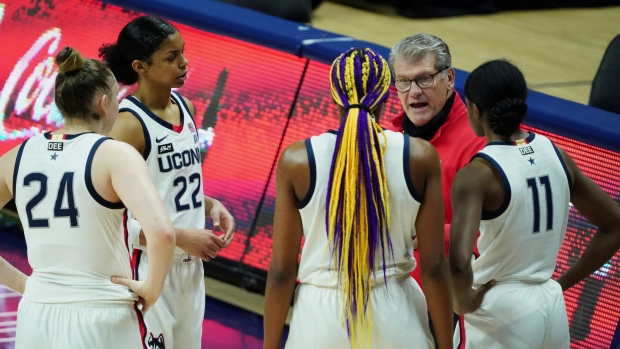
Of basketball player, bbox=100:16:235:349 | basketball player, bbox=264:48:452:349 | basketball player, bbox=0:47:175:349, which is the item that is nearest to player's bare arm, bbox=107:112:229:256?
basketball player, bbox=100:16:235:349

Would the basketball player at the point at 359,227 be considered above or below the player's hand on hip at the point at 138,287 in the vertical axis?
above

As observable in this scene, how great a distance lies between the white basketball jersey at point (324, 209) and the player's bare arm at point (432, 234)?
0.03 meters

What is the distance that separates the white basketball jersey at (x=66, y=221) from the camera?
324 cm

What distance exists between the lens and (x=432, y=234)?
3182mm

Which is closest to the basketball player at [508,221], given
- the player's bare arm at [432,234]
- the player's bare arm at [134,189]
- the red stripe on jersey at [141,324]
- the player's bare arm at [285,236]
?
the player's bare arm at [432,234]

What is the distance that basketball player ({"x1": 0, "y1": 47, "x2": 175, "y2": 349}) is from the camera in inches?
127

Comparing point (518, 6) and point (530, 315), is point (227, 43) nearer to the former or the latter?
point (530, 315)

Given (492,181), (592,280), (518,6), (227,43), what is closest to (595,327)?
(592,280)

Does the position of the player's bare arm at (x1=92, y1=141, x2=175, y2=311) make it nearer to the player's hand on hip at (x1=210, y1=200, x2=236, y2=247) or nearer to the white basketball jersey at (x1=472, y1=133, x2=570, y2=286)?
the player's hand on hip at (x1=210, y1=200, x2=236, y2=247)

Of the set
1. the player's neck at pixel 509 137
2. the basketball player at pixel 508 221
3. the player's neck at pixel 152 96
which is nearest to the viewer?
the basketball player at pixel 508 221

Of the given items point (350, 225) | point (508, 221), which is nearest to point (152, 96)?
point (350, 225)

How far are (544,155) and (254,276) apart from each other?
8.67 feet

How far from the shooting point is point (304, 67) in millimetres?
5523

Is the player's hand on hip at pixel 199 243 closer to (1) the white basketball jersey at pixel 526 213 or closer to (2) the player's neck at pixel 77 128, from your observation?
(2) the player's neck at pixel 77 128
